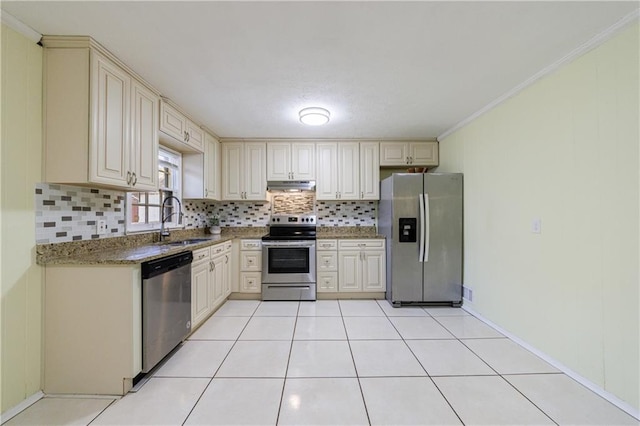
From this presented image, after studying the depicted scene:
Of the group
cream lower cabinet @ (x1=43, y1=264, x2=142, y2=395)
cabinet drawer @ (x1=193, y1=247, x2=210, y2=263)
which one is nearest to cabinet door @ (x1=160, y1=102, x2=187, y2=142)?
cabinet drawer @ (x1=193, y1=247, x2=210, y2=263)

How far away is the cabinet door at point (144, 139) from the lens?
2.20 m

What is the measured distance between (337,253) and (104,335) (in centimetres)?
262

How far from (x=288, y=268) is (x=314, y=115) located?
2.04 m

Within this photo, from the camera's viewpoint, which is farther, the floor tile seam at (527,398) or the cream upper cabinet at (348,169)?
the cream upper cabinet at (348,169)

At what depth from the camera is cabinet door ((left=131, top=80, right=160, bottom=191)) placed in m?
2.20

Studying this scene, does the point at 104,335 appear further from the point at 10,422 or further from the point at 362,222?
the point at 362,222

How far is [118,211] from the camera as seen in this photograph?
2488 mm

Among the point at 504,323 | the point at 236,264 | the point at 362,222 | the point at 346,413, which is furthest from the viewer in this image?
the point at 362,222

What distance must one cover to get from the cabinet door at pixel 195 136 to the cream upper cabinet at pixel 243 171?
612 millimetres

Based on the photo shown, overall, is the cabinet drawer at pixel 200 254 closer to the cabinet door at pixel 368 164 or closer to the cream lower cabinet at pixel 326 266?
the cream lower cabinet at pixel 326 266

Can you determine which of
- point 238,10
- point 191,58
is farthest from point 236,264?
point 238,10

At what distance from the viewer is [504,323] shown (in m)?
2.62

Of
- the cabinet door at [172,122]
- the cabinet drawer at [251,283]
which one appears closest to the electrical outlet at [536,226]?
the cabinet drawer at [251,283]

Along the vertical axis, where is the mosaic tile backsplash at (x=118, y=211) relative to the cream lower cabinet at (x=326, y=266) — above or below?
above
